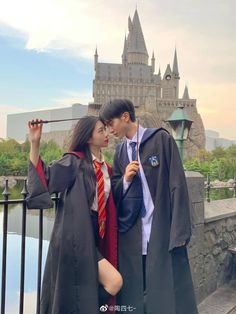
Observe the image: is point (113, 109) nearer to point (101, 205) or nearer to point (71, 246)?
point (101, 205)

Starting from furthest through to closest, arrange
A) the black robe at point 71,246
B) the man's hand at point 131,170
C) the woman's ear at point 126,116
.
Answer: the woman's ear at point 126,116 < the man's hand at point 131,170 < the black robe at point 71,246

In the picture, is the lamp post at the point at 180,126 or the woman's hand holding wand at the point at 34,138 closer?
the woman's hand holding wand at the point at 34,138

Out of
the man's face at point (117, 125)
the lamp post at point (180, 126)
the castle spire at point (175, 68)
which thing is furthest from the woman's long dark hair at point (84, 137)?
the castle spire at point (175, 68)

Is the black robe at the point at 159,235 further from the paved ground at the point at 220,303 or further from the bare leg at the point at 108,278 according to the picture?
the paved ground at the point at 220,303

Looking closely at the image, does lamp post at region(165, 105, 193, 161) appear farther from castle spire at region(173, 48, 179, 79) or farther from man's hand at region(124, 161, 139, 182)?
castle spire at region(173, 48, 179, 79)

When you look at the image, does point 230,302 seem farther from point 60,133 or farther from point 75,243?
point 60,133

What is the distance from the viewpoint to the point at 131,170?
2566mm

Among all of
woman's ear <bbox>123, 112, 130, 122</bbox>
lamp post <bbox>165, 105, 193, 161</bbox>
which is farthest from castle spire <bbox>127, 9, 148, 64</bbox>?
woman's ear <bbox>123, 112, 130, 122</bbox>

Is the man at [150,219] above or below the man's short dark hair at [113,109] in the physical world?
below

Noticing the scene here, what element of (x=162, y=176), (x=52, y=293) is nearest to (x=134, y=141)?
(x=162, y=176)

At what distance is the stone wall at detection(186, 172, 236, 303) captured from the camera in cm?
436

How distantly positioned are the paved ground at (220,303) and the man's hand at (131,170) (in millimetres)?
2505

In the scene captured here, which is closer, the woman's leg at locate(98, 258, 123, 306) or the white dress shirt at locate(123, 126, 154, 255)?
the woman's leg at locate(98, 258, 123, 306)

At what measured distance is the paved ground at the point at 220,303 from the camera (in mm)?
4489
